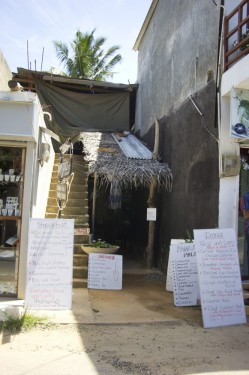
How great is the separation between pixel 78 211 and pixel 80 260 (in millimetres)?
1858

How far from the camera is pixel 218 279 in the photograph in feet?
19.0

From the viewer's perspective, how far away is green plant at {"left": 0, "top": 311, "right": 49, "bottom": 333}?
5.24 meters

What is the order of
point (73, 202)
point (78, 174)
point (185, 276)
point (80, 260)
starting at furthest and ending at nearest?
1. point (78, 174)
2. point (73, 202)
3. point (80, 260)
4. point (185, 276)

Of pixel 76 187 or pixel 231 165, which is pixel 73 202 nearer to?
pixel 76 187

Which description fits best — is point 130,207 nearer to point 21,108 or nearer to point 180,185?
point 180,185

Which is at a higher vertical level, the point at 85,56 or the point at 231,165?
the point at 85,56

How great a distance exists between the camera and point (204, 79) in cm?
818

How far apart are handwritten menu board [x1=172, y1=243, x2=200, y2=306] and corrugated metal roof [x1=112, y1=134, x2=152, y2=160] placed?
167 inches

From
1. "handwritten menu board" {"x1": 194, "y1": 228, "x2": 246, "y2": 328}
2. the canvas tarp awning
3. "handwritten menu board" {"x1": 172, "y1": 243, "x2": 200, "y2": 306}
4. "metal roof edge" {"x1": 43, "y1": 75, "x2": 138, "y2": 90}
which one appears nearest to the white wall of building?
"handwritten menu board" {"x1": 172, "y1": 243, "x2": 200, "y2": 306}

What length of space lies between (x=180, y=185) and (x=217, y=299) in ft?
12.9

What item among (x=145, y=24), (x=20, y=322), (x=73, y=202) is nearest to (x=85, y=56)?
(x=145, y=24)

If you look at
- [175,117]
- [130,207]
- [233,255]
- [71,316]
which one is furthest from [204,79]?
[130,207]

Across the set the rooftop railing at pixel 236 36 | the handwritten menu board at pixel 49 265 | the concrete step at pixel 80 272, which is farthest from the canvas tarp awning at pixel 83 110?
A: the handwritten menu board at pixel 49 265

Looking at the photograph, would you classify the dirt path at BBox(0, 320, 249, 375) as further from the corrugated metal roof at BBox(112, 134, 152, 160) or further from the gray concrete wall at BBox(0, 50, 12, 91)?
the gray concrete wall at BBox(0, 50, 12, 91)
